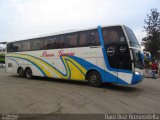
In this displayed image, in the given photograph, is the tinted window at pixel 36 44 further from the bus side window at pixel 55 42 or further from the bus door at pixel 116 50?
the bus door at pixel 116 50

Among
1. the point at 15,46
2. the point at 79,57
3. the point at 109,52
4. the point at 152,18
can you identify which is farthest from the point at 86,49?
the point at 152,18

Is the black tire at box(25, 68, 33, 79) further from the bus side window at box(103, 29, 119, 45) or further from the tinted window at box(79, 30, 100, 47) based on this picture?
the bus side window at box(103, 29, 119, 45)

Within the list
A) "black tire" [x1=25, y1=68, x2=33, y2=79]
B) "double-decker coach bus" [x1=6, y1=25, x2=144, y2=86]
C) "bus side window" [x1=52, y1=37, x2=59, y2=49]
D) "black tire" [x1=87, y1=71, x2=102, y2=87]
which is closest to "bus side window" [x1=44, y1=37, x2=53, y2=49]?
"double-decker coach bus" [x1=6, y1=25, x2=144, y2=86]

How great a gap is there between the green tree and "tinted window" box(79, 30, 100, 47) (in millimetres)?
25514

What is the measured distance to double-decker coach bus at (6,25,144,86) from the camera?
982 cm

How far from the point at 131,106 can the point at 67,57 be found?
22.3ft

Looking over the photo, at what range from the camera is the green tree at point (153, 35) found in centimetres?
3334

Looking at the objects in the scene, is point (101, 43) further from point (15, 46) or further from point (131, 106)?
point (15, 46)

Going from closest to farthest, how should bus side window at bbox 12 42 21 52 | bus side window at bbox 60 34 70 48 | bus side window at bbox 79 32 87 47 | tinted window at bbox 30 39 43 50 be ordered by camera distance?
bus side window at bbox 79 32 87 47, bus side window at bbox 60 34 70 48, tinted window at bbox 30 39 43 50, bus side window at bbox 12 42 21 52

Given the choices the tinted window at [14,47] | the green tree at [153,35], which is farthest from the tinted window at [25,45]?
the green tree at [153,35]

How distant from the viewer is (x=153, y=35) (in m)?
33.7

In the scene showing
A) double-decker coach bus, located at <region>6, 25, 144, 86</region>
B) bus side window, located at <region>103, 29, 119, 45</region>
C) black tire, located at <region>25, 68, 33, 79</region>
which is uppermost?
bus side window, located at <region>103, 29, 119, 45</region>

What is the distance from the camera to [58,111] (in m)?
5.82

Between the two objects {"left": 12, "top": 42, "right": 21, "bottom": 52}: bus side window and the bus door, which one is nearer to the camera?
the bus door
